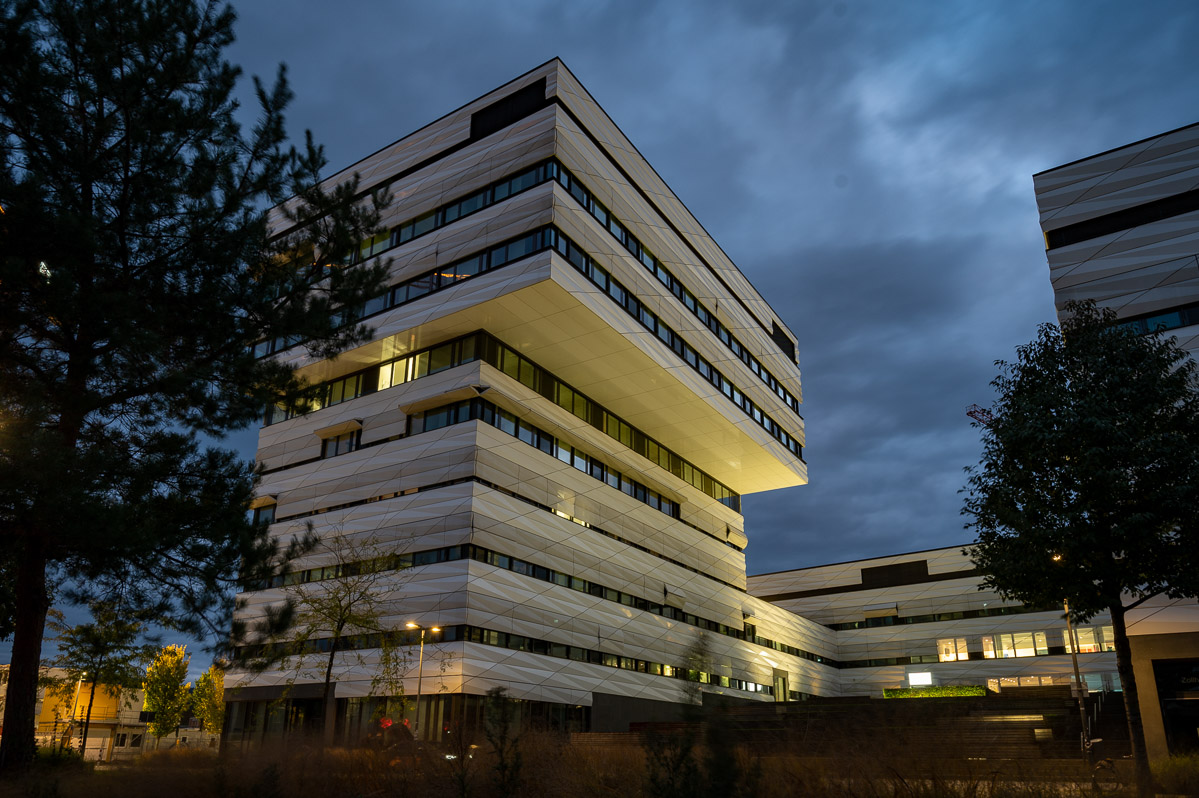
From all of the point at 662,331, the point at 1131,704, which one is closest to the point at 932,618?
the point at 662,331

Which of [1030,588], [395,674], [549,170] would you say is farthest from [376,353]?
[1030,588]

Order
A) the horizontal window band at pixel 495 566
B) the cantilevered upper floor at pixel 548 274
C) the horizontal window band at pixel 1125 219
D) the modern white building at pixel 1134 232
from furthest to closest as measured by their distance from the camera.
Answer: the cantilevered upper floor at pixel 548 274, the horizontal window band at pixel 1125 219, the horizontal window band at pixel 495 566, the modern white building at pixel 1134 232

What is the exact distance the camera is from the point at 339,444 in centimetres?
3984

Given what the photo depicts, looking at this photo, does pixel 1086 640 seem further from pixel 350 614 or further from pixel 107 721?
pixel 107 721

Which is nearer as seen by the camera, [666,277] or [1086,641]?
[666,277]

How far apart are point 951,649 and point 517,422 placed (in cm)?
4023

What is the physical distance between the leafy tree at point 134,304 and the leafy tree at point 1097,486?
53.2ft

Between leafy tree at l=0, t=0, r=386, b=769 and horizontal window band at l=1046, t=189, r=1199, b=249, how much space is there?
32417 millimetres

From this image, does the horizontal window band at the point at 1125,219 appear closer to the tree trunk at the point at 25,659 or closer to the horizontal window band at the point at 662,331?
the horizontal window band at the point at 662,331

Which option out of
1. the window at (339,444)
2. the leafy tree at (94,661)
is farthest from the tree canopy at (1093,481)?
the leafy tree at (94,661)

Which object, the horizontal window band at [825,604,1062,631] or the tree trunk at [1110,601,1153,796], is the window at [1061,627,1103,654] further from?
the tree trunk at [1110,601,1153,796]

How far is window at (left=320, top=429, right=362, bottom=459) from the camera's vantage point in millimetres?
39125

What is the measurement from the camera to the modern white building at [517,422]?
33875 millimetres

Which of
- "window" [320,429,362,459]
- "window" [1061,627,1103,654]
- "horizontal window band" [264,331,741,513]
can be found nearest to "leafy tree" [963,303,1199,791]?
"horizontal window band" [264,331,741,513]
